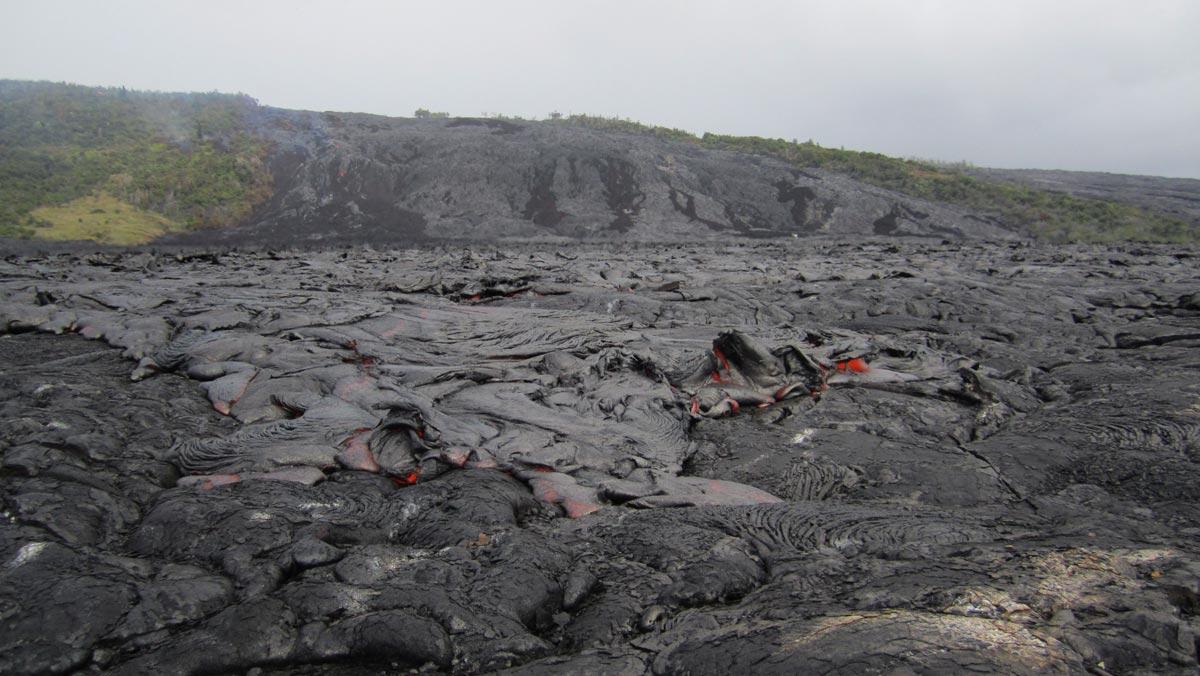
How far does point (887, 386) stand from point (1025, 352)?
3026mm

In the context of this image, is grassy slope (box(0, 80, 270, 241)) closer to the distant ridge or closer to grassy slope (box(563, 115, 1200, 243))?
the distant ridge

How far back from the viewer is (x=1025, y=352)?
816 cm

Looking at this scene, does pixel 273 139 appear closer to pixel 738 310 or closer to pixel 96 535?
pixel 738 310

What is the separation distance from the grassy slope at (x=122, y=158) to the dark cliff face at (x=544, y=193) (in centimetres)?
165

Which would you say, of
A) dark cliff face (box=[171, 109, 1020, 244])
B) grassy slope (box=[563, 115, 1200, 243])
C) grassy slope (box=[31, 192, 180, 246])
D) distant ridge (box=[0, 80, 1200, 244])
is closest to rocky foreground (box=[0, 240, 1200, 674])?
grassy slope (box=[31, 192, 180, 246])

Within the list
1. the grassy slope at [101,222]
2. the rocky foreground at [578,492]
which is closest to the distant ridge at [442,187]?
the grassy slope at [101,222]

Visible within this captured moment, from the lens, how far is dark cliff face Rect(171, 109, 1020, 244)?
26719 millimetres

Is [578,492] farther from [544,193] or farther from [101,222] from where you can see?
[544,193]

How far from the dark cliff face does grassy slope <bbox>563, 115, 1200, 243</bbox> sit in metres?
2.16

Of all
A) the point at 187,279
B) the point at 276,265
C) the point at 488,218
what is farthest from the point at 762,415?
the point at 488,218

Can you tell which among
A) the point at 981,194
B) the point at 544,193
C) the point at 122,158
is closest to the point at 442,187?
the point at 544,193

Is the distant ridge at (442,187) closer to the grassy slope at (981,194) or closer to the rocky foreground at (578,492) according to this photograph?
the grassy slope at (981,194)

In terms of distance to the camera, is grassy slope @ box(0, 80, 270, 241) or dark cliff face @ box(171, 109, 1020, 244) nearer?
grassy slope @ box(0, 80, 270, 241)

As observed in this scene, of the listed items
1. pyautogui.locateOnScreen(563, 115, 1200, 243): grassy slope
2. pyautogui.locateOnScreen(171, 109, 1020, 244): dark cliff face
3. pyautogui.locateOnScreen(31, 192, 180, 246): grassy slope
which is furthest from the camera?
pyautogui.locateOnScreen(563, 115, 1200, 243): grassy slope
